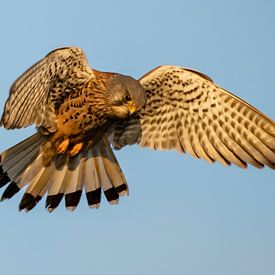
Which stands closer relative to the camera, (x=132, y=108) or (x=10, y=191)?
(x=132, y=108)

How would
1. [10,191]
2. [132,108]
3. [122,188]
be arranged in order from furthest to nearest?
[122,188] → [10,191] → [132,108]

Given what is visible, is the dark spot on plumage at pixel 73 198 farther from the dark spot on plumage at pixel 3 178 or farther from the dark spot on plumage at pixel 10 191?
the dark spot on plumage at pixel 3 178

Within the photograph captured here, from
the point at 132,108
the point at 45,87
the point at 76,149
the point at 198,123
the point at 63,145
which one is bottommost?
the point at 76,149

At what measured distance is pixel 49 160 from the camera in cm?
1116

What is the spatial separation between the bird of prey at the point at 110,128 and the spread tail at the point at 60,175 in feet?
0.04

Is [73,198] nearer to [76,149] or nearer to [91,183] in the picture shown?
[91,183]

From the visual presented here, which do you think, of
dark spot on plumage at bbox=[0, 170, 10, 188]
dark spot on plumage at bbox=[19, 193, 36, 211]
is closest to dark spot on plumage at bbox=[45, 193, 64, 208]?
dark spot on plumage at bbox=[19, 193, 36, 211]

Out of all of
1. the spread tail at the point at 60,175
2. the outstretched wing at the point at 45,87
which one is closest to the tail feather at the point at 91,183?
the spread tail at the point at 60,175

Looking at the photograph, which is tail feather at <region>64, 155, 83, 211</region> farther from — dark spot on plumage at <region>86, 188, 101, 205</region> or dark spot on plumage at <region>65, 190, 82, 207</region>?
dark spot on plumage at <region>86, 188, 101, 205</region>

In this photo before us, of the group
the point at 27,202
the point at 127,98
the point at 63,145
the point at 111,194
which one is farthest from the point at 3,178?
the point at 127,98

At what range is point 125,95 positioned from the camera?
10.5 metres

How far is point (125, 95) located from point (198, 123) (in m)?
1.19

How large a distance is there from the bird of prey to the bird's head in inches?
0.4

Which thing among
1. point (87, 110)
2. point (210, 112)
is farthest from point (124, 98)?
point (210, 112)
